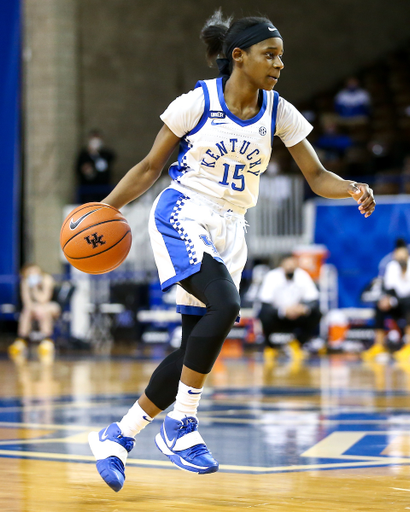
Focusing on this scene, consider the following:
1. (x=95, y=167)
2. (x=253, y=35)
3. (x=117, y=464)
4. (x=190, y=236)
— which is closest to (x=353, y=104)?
(x=95, y=167)

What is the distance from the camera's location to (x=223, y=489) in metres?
3.01

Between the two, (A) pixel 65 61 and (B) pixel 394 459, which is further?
(A) pixel 65 61

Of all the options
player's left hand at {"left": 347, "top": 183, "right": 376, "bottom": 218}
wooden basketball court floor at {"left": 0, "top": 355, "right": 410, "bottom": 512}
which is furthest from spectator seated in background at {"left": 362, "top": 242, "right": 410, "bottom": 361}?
player's left hand at {"left": 347, "top": 183, "right": 376, "bottom": 218}

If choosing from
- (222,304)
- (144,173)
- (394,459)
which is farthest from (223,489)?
(144,173)

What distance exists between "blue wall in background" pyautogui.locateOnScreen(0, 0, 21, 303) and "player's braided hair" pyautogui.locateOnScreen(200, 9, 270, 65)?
440 inches

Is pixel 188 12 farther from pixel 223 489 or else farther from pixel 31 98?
pixel 223 489

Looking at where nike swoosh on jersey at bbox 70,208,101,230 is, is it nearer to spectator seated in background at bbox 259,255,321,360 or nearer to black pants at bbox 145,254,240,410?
black pants at bbox 145,254,240,410

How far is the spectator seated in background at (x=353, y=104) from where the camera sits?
15.4 m

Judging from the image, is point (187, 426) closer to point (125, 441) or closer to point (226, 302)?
point (125, 441)

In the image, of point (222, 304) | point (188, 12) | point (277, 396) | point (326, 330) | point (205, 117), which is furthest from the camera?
point (188, 12)

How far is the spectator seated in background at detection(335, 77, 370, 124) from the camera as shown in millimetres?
15445

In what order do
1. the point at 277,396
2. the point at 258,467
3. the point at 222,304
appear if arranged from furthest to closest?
1. the point at 277,396
2. the point at 258,467
3. the point at 222,304

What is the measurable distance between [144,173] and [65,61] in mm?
12450

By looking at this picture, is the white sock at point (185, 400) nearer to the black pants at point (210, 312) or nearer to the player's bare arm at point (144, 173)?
the black pants at point (210, 312)
